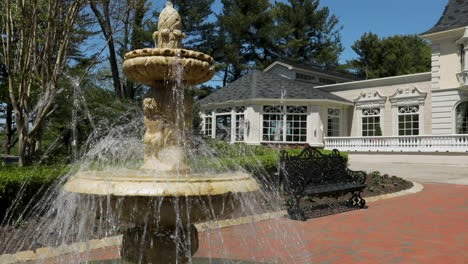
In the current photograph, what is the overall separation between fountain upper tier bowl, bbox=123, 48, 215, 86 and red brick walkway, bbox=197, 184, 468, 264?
262 centimetres

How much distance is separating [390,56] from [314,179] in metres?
38.1

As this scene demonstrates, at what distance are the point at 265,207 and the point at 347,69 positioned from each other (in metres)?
40.6

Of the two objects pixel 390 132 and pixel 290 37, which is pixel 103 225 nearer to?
pixel 390 132

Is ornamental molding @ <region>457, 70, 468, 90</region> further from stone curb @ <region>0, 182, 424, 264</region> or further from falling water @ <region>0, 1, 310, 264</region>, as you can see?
stone curb @ <region>0, 182, 424, 264</region>

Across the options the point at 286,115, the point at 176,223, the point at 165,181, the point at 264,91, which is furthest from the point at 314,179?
the point at 264,91

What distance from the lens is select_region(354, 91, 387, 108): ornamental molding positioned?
27.2 meters

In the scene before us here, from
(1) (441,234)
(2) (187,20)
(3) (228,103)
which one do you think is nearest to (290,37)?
(2) (187,20)

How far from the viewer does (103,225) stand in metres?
6.84

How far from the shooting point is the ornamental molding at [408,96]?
25.6m

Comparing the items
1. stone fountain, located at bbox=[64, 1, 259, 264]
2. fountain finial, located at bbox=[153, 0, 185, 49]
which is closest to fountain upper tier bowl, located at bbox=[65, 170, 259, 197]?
stone fountain, located at bbox=[64, 1, 259, 264]

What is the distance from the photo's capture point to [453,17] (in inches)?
989

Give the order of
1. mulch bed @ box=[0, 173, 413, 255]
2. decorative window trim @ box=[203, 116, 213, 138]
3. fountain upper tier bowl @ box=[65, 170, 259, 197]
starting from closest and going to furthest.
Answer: fountain upper tier bowl @ box=[65, 170, 259, 197], mulch bed @ box=[0, 173, 413, 255], decorative window trim @ box=[203, 116, 213, 138]

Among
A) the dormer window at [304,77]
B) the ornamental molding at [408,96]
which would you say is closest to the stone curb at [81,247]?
the ornamental molding at [408,96]

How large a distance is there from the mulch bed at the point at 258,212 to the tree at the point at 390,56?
32698 mm
